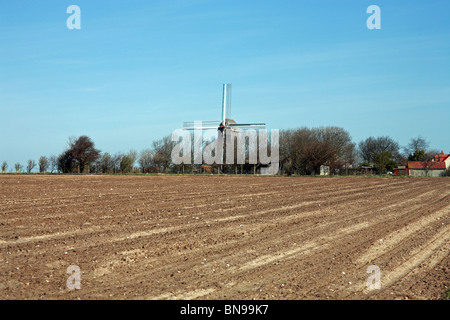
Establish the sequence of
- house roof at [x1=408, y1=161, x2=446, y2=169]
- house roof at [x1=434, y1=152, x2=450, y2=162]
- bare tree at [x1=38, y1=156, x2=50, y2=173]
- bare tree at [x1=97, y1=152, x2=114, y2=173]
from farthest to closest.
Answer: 1. house roof at [x1=434, y1=152, x2=450, y2=162]
2. house roof at [x1=408, y1=161, x2=446, y2=169]
3. bare tree at [x1=97, y1=152, x2=114, y2=173]
4. bare tree at [x1=38, y1=156, x2=50, y2=173]

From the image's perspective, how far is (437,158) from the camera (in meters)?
119

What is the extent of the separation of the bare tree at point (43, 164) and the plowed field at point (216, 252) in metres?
60.1

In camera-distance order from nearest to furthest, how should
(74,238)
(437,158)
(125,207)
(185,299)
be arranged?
(185,299)
(74,238)
(125,207)
(437,158)

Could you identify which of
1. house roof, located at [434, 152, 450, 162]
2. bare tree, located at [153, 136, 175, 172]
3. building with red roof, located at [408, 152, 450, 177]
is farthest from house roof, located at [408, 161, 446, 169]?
bare tree, located at [153, 136, 175, 172]

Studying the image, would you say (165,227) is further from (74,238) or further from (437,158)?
(437,158)

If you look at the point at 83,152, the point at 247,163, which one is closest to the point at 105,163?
the point at 83,152

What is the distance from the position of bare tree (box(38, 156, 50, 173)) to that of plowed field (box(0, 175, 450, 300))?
60.1m

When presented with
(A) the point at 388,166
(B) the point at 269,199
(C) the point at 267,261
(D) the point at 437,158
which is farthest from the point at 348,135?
(C) the point at 267,261

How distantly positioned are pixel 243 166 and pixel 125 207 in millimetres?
67211

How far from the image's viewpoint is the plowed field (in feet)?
27.9

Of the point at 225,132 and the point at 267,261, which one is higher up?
the point at 225,132

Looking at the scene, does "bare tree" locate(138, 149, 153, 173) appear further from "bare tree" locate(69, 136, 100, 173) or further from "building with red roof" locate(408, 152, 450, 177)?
"building with red roof" locate(408, 152, 450, 177)

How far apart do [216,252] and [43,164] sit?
71.7 metres

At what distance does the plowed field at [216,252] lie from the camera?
8500 millimetres
